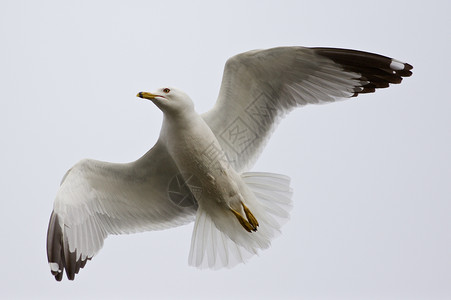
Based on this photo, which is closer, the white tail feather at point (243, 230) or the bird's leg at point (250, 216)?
the bird's leg at point (250, 216)

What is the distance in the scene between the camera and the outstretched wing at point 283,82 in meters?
5.69

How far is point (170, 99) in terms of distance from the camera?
5383 mm

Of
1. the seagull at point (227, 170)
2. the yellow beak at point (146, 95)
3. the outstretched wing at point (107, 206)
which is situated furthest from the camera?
the outstretched wing at point (107, 206)

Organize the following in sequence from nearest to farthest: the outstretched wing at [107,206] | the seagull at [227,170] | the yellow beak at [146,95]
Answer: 1. the yellow beak at [146,95]
2. the seagull at [227,170]
3. the outstretched wing at [107,206]

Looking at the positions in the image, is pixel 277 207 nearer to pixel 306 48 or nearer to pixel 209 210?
pixel 209 210

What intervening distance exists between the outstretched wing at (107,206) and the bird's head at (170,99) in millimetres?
443

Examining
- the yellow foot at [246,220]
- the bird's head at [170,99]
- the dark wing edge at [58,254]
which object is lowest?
the dark wing edge at [58,254]

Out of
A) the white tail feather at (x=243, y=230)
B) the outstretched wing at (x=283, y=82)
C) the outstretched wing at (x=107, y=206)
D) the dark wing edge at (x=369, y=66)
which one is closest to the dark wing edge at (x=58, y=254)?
the outstretched wing at (x=107, y=206)

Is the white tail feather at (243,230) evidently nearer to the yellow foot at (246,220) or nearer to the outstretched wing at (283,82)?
the yellow foot at (246,220)

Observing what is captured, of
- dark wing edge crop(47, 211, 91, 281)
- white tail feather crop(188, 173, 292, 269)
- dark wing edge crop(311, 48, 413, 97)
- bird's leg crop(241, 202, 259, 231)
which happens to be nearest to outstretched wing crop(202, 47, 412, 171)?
dark wing edge crop(311, 48, 413, 97)

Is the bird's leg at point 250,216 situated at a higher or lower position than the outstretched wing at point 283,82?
lower

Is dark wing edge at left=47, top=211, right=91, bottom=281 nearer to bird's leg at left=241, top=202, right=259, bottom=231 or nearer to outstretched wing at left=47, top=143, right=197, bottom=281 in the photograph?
outstretched wing at left=47, top=143, right=197, bottom=281

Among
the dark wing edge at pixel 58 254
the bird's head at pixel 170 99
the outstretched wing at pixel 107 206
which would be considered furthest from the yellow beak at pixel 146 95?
the dark wing edge at pixel 58 254

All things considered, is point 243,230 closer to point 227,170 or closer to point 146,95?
point 227,170
